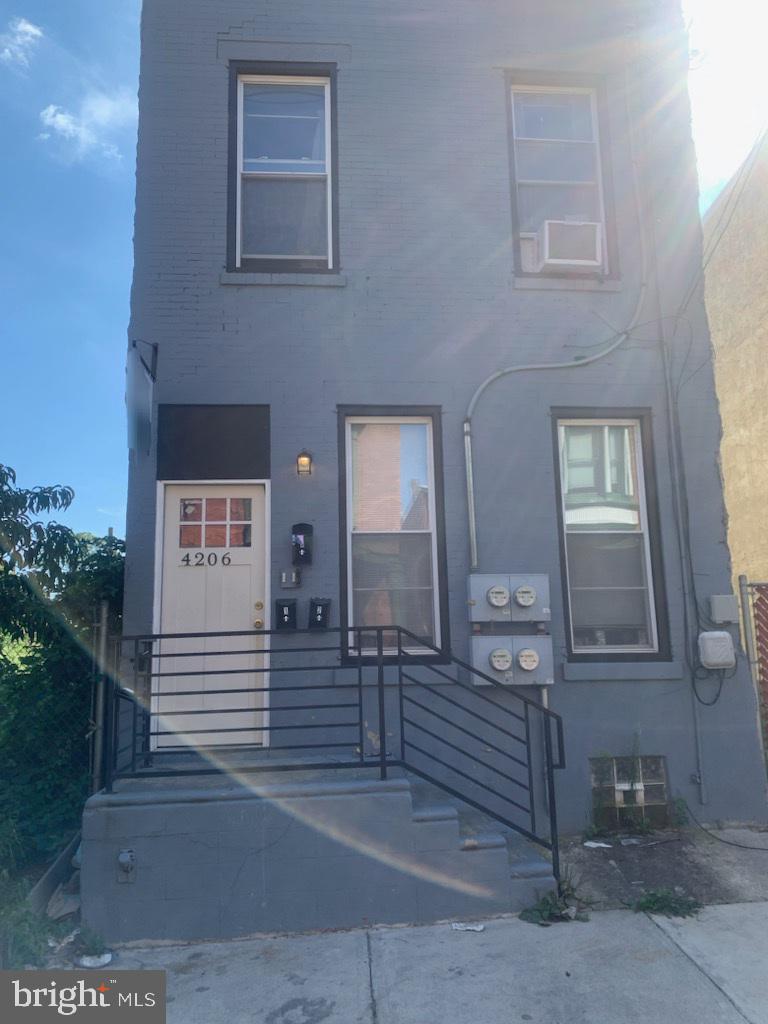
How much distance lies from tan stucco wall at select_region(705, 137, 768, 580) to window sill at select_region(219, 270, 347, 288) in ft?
24.4

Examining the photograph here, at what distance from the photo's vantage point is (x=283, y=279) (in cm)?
650

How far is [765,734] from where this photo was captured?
6.57 meters

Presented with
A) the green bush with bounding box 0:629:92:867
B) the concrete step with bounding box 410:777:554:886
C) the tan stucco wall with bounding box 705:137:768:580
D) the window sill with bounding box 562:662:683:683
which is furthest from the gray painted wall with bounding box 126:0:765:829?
the tan stucco wall with bounding box 705:137:768:580

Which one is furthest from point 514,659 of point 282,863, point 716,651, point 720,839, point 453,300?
point 453,300

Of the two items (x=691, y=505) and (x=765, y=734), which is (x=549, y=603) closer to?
(x=691, y=505)

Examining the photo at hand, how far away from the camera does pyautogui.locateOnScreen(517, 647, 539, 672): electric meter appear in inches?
232

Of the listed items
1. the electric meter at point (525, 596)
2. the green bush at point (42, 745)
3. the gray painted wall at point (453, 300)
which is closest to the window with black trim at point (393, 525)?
the gray painted wall at point (453, 300)

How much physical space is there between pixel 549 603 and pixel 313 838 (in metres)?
2.60

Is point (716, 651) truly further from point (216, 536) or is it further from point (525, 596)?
point (216, 536)

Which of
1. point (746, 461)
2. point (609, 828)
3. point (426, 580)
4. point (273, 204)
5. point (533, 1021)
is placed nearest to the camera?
point (533, 1021)

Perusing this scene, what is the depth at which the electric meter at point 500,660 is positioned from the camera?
589cm

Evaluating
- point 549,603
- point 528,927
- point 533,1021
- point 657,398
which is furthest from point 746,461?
point 533,1021

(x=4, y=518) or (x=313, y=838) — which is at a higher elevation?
(x=4, y=518)

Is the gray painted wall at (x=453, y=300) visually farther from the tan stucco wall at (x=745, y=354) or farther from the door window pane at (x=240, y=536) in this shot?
the tan stucco wall at (x=745, y=354)
